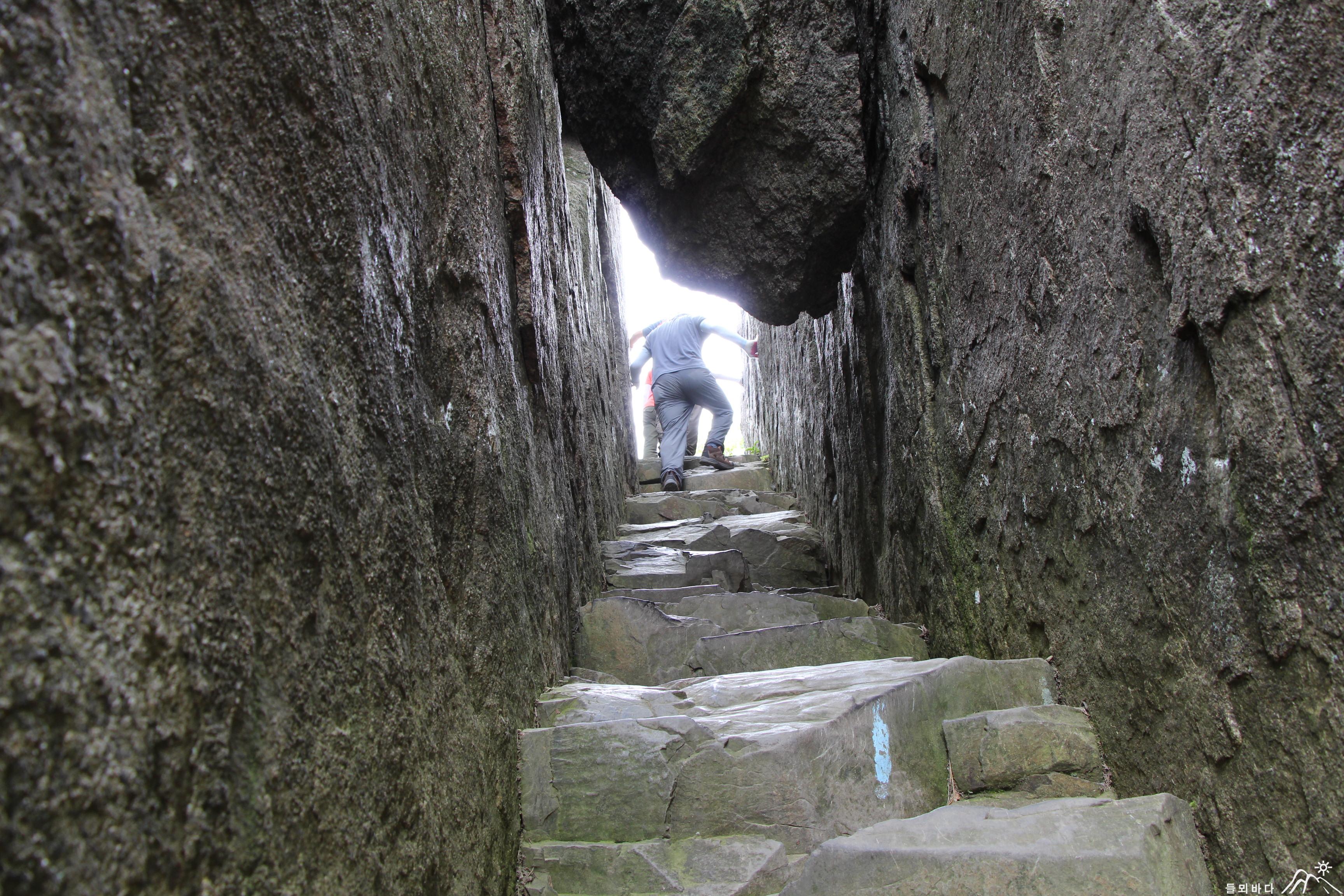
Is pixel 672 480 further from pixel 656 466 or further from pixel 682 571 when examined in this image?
pixel 682 571

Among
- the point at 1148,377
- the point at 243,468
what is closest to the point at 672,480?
the point at 1148,377

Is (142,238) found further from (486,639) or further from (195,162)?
(486,639)

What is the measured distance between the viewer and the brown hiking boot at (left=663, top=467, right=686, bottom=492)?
7.09m

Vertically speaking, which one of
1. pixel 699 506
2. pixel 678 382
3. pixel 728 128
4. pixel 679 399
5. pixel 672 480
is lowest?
pixel 699 506

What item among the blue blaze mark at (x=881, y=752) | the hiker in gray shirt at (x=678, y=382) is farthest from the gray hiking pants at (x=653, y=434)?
the blue blaze mark at (x=881, y=752)

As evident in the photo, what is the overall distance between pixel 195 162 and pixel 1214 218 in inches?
50.2

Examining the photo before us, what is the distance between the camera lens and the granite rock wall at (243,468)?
0.56 metres

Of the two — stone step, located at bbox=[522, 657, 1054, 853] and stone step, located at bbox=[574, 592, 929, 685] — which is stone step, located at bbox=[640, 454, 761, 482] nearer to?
stone step, located at bbox=[574, 592, 929, 685]

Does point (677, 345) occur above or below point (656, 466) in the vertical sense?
above

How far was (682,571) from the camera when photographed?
3.95 meters

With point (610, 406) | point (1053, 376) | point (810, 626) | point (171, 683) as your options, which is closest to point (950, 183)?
point (1053, 376)

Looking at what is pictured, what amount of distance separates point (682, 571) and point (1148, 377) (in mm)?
2732

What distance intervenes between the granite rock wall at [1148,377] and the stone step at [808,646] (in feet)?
0.36

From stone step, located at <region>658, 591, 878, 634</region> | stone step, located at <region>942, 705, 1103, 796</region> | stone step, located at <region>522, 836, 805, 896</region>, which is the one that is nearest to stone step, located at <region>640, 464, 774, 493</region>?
stone step, located at <region>658, 591, 878, 634</region>
